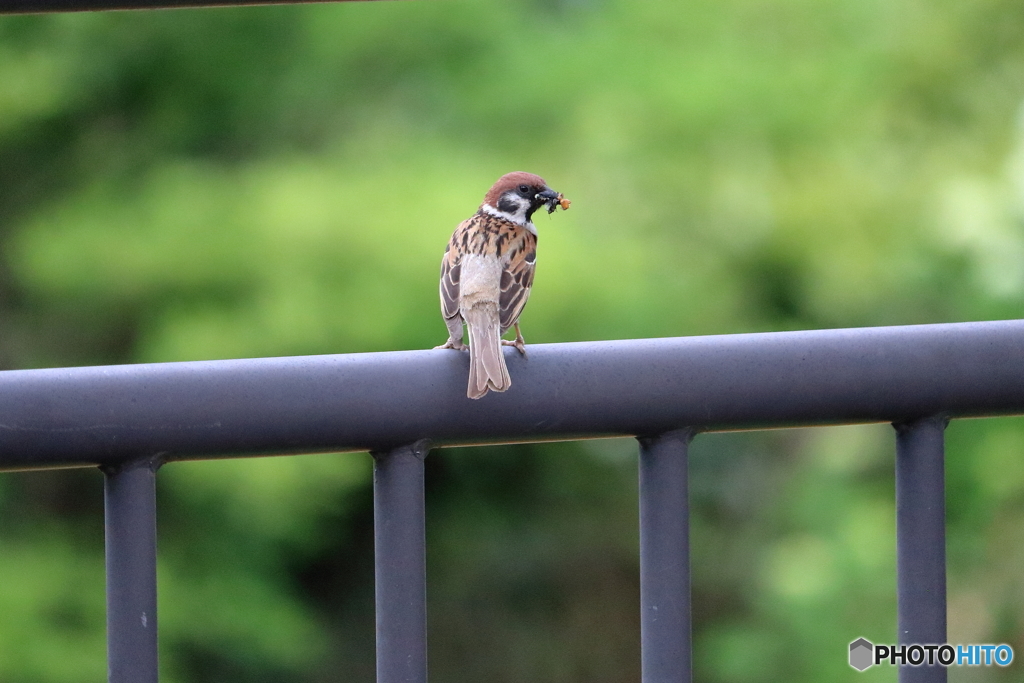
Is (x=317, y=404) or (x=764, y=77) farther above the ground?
(x=764, y=77)

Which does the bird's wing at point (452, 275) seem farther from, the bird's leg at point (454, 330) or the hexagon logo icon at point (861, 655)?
the hexagon logo icon at point (861, 655)

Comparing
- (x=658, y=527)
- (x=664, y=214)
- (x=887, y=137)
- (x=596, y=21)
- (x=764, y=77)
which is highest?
(x=596, y=21)

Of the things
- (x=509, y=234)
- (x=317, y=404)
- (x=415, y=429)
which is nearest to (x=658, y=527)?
(x=415, y=429)

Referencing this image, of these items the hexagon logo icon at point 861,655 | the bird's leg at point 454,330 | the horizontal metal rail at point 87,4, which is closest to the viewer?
the horizontal metal rail at point 87,4

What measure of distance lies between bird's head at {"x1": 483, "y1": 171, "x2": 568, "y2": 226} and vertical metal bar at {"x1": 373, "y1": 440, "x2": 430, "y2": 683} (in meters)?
2.93

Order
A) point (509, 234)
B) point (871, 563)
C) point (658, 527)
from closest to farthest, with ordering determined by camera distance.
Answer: point (658, 527) < point (509, 234) < point (871, 563)

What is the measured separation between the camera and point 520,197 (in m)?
4.39

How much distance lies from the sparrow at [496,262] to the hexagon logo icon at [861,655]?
3.65ft

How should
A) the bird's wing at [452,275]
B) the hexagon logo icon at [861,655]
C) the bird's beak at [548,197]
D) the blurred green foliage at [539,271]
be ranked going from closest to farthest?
the hexagon logo icon at [861,655], the bird's wing at [452,275], the bird's beak at [548,197], the blurred green foliage at [539,271]

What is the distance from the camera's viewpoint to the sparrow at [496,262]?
3293 mm

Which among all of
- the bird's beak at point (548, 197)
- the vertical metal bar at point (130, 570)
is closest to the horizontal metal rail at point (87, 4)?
the vertical metal bar at point (130, 570)

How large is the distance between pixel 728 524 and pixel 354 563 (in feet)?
9.87

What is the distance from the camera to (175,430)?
1.39 m

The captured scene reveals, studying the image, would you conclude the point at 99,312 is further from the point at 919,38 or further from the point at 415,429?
the point at 415,429
